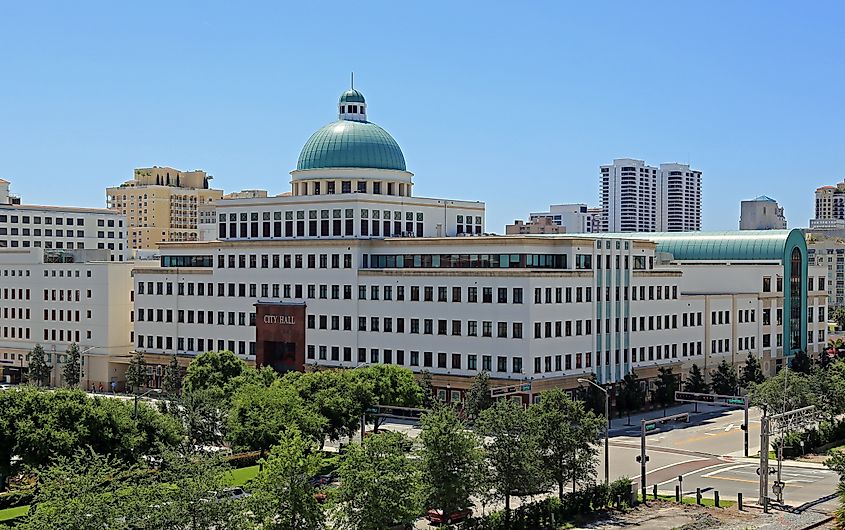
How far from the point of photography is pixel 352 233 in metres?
108

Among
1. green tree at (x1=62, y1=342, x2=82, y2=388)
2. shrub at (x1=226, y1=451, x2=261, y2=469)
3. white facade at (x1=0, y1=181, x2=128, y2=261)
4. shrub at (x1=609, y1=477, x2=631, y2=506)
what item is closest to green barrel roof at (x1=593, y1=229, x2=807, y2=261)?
green tree at (x1=62, y1=342, x2=82, y2=388)

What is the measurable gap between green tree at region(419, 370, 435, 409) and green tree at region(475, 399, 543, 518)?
1237 inches

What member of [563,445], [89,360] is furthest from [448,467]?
[89,360]

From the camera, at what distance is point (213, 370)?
9544 centimetres

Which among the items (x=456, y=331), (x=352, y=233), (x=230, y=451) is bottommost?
(x=230, y=451)

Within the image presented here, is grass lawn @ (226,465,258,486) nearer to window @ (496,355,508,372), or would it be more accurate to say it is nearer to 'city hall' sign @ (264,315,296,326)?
window @ (496,355,508,372)

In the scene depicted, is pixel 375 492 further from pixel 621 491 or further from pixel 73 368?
pixel 73 368

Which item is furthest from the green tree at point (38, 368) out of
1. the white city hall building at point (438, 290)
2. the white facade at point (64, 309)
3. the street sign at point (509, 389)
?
the street sign at point (509, 389)

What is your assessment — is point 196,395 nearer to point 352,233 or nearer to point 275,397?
point 275,397

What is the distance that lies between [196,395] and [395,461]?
2898 cm

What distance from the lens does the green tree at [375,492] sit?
49562mm

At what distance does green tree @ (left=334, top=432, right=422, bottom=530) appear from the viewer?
49.6m

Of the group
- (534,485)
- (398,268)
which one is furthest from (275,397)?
(398,268)

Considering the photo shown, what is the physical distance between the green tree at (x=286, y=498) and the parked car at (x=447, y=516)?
897 cm
